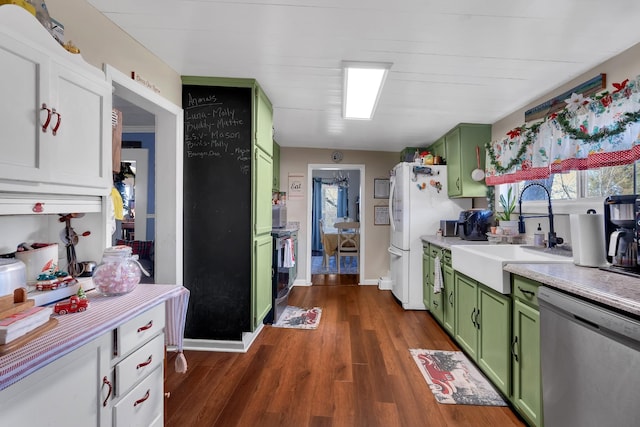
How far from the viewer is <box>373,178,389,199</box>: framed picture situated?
15.6 feet

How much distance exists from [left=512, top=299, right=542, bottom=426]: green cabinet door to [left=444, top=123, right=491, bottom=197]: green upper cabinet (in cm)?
183

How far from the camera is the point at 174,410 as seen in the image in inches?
68.2

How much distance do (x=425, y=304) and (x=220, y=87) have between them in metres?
3.13

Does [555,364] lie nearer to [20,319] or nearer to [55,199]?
[20,319]

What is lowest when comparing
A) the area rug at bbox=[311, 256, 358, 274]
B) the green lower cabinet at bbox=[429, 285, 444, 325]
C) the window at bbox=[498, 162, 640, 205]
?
the area rug at bbox=[311, 256, 358, 274]

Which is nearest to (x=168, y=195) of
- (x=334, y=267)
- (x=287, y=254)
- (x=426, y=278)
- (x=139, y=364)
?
(x=139, y=364)

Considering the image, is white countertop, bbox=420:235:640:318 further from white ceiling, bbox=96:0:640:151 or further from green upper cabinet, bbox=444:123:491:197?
green upper cabinet, bbox=444:123:491:197

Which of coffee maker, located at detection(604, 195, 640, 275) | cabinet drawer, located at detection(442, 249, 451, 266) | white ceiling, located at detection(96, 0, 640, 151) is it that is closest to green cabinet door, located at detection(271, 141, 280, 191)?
white ceiling, located at detection(96, 0, 640, 151)

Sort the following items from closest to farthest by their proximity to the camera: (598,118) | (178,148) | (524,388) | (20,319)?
(20,319) < (524,388) < (598,118) < (178,148)

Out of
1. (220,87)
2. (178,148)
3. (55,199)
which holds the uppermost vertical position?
(220,87)

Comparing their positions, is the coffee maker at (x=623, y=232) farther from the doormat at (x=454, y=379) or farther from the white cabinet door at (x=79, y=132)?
the white cabinet door at (x=79, y=132)

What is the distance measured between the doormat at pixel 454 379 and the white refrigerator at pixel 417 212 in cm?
111

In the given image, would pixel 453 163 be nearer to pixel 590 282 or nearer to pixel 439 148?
pixel 439 148

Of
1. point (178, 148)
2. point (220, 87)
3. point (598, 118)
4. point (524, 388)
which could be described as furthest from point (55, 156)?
point (598, 118)
